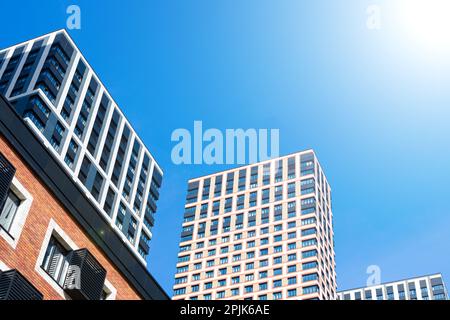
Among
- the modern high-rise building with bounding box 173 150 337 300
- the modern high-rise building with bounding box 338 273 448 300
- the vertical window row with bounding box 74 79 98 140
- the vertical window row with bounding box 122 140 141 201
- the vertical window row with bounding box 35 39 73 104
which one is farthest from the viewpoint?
the modern high-rise building with bounding box 338 273 448 300

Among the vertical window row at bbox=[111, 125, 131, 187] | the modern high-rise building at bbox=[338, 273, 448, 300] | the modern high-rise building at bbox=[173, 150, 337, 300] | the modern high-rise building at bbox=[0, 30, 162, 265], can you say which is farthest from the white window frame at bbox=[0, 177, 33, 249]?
the modern high-rise building at bbox=[338, 273, 448, 300]

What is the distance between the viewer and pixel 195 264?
11819cm

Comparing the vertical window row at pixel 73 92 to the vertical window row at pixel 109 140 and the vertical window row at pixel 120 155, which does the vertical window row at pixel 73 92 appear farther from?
the vertical window row at pixel 120 155

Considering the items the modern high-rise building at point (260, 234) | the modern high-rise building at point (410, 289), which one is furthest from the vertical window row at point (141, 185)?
the modern high-rise building at point (410, 289)

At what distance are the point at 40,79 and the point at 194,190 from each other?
68.4 meters

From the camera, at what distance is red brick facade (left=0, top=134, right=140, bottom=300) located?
17622mm

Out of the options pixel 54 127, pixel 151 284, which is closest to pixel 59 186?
pixel 151 284

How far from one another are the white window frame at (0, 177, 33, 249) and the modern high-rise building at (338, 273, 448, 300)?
129 meters

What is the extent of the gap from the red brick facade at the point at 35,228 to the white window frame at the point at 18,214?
144mm

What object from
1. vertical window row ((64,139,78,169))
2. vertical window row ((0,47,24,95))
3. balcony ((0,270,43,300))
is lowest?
balcony ((0,270,43,300))

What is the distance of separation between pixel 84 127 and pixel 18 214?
60.1 metres

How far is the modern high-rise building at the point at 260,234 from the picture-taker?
109 m

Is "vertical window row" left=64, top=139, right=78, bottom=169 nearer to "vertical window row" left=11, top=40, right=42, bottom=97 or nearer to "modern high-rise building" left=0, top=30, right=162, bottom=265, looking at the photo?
"modern high-rise building" left=0, top=30, right=162, bottom=265
